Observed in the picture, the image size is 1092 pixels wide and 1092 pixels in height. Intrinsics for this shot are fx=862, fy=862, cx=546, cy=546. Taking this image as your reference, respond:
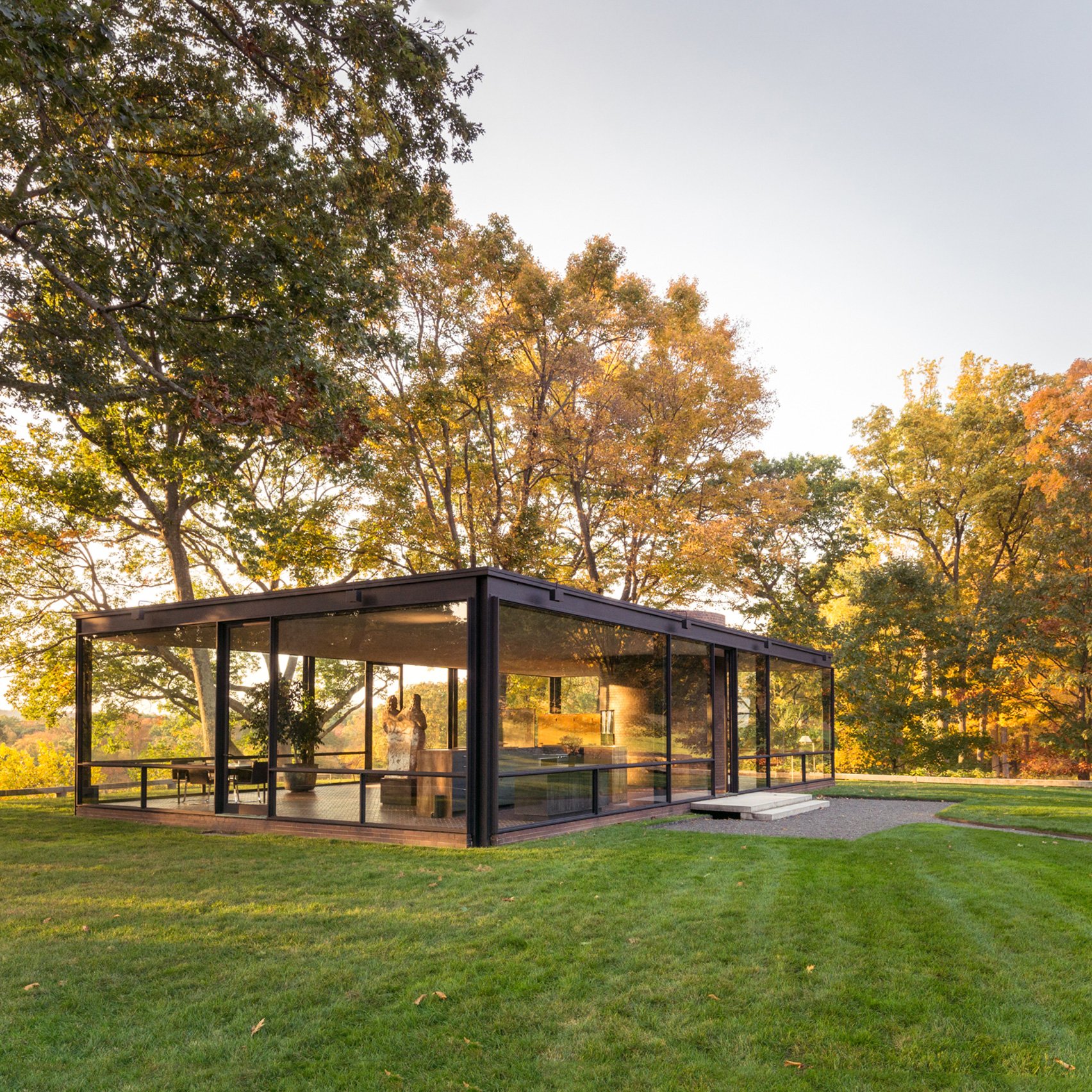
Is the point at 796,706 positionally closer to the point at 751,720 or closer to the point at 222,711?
the point at 751,720

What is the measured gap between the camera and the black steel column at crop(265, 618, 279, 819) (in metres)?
10.7

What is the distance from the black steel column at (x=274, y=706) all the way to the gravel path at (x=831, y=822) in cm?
490

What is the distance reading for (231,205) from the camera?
396 inches

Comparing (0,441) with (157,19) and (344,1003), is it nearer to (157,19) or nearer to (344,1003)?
(157,19)

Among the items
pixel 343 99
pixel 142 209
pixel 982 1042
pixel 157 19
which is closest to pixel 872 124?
pixel 343 99

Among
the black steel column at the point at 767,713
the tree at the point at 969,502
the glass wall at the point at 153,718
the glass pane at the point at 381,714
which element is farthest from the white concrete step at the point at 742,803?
the tree at the point at 969,502

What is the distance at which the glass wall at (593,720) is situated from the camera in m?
9.81

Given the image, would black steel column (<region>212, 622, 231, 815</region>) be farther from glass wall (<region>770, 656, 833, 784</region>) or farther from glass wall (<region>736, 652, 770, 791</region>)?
glass wall (<region>770, 656, 833, 784</region>)

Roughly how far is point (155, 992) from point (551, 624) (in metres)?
6.87

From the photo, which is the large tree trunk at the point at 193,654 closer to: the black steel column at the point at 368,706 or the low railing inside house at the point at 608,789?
the black steel column at the point at 368,706

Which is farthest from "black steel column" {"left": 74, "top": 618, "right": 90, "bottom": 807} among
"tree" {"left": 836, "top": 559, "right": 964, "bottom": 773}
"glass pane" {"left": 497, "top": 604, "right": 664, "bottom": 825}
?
"tree" {"left": 836, "top": 559, "right": 964, "bottom": 773}

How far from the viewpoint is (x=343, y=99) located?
8883 millimetres

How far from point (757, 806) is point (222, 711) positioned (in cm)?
755

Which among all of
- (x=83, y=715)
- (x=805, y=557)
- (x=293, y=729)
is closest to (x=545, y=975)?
(x=293, y=729)
